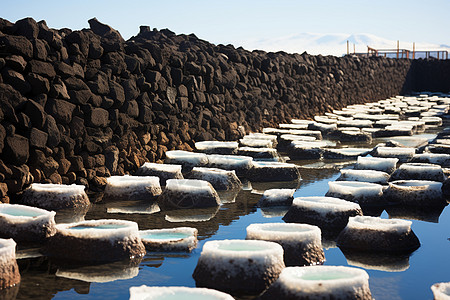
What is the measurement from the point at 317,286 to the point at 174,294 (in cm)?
76

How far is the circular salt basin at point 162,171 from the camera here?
23.7ft

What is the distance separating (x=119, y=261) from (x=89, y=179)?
299 cm

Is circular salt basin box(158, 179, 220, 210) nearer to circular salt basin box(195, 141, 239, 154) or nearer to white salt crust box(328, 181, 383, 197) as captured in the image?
white salt crust box(328, 181, 383, 197)

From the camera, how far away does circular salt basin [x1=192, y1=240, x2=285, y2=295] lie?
3684 millimetres

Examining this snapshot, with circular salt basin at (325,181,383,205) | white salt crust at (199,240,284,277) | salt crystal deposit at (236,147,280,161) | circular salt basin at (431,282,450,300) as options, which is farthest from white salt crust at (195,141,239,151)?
circular salt basin at (431,282,450,300)

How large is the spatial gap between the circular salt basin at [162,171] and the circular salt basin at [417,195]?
2.44 metres

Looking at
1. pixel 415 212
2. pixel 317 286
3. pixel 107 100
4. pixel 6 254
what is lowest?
pixel 415 212

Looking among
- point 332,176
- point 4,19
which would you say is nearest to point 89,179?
point 4,19

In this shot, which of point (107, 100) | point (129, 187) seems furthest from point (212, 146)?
point (129, 187)

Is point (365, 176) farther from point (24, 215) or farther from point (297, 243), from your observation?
point (24, 215)

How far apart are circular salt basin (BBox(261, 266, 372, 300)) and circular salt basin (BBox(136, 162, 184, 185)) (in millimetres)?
3861

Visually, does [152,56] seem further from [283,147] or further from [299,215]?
[299,215]

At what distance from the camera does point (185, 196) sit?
6078mm

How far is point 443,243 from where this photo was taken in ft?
16.6
